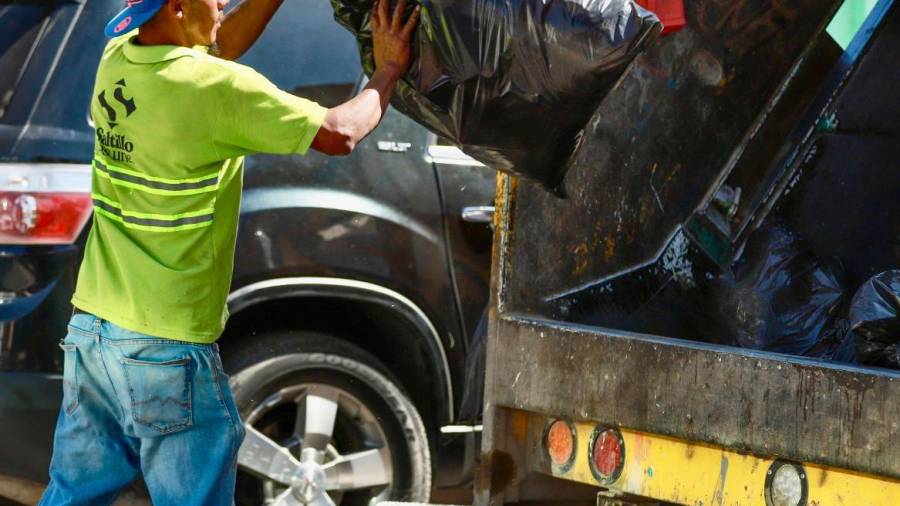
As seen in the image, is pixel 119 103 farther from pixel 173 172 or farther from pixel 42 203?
pixel 42 203

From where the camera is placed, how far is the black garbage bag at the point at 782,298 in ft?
11.8

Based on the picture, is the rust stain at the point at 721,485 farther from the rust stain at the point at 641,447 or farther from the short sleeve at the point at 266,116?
the short sleeve at the point at 266,116

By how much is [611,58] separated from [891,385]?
2.80 ft

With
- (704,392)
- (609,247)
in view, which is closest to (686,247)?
(609,247)

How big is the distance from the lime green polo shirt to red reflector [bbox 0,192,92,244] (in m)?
1.06

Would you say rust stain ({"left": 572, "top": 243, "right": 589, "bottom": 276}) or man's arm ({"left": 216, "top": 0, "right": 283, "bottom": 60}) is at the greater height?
man's arm ({"left": 216, "top": 0, "right": 283, "bottom": 60})

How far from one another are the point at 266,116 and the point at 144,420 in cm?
66

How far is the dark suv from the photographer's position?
4273mm

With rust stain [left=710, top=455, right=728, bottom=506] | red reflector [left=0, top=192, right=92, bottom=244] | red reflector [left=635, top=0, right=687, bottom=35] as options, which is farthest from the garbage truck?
red reflector [left=0, top=192, right=92, bottom=244]

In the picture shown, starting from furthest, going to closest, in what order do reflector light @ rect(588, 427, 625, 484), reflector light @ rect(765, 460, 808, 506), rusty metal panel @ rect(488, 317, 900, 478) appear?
reflector light @ rect(588, 427, 625, 484)
reflector light @ rect(765, 460, 808, 506)
rusty metal panel @ rect(488, 317, 900, 478)

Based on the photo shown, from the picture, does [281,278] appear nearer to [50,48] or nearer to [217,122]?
[50,48]

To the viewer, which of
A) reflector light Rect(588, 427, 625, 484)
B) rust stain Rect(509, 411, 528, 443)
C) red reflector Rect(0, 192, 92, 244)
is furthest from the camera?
red reflector Rect(0, 192, 92, 244)

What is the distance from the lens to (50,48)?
4.47 meters

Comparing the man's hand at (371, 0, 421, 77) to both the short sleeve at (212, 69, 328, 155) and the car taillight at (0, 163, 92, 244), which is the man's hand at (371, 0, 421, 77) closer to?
the short sleeve at (212, 69, 328, 155)
